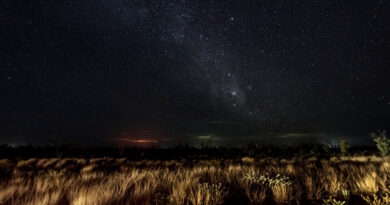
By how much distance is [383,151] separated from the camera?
17625 mm

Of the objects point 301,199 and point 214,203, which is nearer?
point 214,203

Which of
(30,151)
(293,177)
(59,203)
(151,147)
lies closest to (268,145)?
(151,147)

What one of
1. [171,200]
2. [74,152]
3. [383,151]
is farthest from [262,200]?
[74,152]

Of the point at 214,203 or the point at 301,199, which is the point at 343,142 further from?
the point at 214,203

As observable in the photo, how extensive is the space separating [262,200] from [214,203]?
1048 mm

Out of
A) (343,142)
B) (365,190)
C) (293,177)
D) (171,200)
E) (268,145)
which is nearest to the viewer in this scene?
(171,200)

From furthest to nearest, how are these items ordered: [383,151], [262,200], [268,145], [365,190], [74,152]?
[268,145] < [74,152] < [383,151] < [365,190] < [262,200]

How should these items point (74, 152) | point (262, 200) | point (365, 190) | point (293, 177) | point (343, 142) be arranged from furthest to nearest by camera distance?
point (74, 152) < point (343, 142) < point (293, 177) < point (365, 190) < point (262, 200)

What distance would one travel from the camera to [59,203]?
165 inches

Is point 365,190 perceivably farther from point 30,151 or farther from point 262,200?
point 30,151

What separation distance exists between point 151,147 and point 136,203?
34.9 meters

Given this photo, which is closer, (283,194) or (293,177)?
(283,194)

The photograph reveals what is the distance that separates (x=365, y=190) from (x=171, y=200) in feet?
14.1

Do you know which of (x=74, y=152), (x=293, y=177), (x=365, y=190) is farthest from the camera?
(x=74, y=152)
